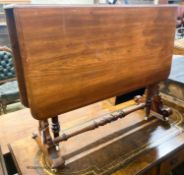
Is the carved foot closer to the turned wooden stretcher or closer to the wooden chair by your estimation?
the turned wooden stretcher

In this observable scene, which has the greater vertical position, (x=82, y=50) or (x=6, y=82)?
(x=82, y=50)

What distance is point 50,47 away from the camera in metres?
0.82

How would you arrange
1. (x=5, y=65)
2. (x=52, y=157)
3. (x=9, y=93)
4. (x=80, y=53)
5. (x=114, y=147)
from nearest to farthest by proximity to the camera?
(x=80, y=53), (x=52, y=157), (x=114, y=147), (x=9, y=93), (x=5, y=65)

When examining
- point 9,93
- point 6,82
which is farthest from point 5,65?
point 9,93

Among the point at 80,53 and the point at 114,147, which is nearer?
the point at 80,53

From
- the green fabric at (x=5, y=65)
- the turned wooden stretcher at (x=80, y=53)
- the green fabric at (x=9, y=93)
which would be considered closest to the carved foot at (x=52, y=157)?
the turned wooden stretcher at (x=80, y=53)

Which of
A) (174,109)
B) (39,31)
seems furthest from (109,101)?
(39,31)

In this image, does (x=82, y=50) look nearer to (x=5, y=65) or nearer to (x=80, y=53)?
(x=80, y=53)

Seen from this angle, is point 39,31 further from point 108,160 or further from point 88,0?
point 88,0

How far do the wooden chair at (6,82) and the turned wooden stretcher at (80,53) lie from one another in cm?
166

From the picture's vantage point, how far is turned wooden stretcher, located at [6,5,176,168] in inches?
31.0

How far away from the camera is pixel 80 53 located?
2.97 feet

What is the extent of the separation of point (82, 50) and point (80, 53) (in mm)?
15

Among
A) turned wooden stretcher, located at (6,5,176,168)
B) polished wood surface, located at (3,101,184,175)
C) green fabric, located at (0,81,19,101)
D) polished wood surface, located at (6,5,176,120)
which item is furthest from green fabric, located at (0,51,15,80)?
polished wood surface, located at (6,5,176,120)
